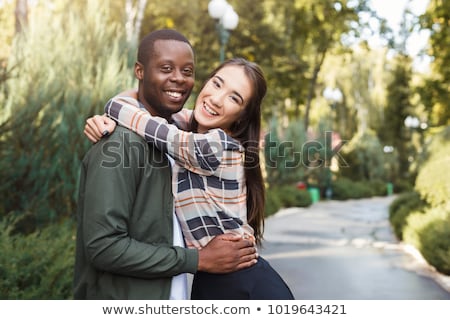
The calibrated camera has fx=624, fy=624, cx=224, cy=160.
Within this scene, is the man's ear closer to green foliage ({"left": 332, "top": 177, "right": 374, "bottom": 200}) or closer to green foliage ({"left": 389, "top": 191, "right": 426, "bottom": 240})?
green foliage ({"left": 389, "top": 191, "right": 426, "bottom": 240})

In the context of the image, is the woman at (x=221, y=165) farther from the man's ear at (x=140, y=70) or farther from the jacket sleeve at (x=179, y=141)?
the man's ear at (x=140, y=70)

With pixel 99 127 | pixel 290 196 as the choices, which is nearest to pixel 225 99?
pixel 99 127

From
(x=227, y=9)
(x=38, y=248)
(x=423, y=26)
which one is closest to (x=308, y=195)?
(x=423, y=26)

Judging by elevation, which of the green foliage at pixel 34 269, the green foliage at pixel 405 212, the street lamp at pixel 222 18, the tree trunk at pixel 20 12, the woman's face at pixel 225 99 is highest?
the street lamp at pixel 222 18

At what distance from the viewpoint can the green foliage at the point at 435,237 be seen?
321 inches

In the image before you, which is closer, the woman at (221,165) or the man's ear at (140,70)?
the woman at (221,165)

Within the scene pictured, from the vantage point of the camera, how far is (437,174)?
10.0 metres

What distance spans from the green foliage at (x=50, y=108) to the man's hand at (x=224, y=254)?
18.2 feet

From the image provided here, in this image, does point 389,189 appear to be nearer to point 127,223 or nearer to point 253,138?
point 253,138

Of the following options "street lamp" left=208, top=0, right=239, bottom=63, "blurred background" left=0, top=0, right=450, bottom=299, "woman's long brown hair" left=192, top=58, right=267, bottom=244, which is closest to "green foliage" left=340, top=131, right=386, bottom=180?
"blurred background" left=0, top=0, right=450, bottom=299

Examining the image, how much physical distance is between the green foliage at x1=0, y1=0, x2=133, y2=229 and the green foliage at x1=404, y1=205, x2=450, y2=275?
4.70 meters

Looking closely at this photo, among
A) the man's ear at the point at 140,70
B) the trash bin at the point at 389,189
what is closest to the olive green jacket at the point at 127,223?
the man's ear at the point at 140,70

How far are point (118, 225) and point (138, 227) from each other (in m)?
0.11
